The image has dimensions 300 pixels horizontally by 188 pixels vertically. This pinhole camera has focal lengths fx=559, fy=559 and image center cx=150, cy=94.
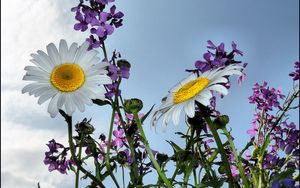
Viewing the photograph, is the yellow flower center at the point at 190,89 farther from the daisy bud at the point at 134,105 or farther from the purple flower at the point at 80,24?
the purple flower at the point at 80,24

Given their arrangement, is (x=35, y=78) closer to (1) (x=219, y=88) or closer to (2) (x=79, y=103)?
(2) (x=79, y=103)

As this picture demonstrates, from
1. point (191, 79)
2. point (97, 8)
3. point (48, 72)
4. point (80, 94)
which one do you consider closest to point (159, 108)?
point (191, 79)

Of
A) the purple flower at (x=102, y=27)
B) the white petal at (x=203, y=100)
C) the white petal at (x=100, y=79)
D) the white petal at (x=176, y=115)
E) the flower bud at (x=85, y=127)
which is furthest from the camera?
the purple flower at (x=102, y=27)

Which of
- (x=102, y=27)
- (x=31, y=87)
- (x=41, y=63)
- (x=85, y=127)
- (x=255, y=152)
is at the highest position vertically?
(x=102, y=27)

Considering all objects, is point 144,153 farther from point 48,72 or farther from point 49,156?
point 48,72

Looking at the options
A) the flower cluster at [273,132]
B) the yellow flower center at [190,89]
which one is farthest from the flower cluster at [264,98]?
the yellow flower center at [190,89]

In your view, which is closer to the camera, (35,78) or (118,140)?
(35,78)

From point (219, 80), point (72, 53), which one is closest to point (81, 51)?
point (72, 53)

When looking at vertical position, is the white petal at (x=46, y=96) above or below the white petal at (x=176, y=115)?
above
